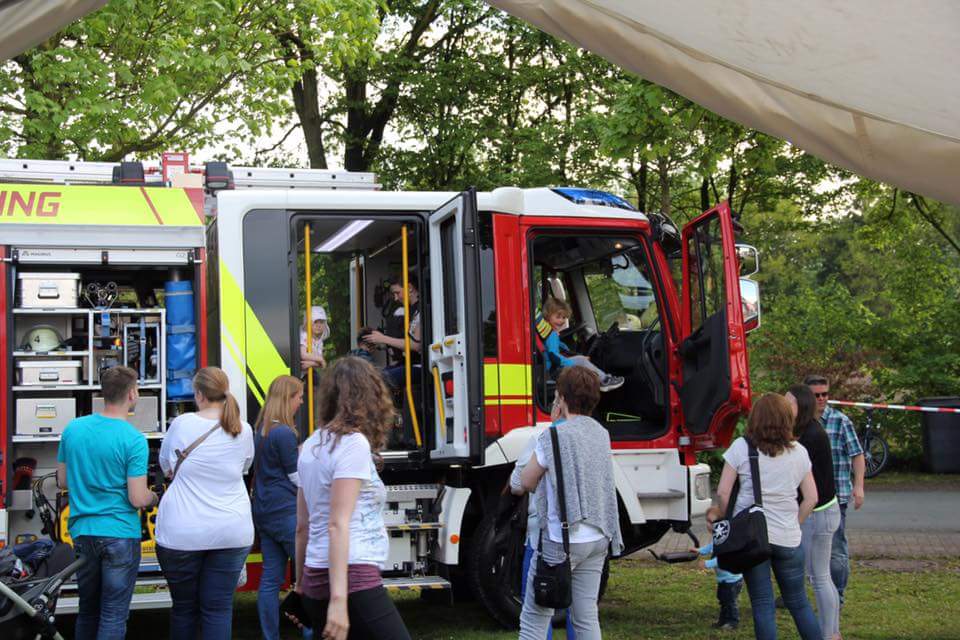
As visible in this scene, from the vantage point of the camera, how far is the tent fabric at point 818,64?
1498mm

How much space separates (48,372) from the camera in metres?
7.25

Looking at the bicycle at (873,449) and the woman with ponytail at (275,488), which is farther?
the bicycle at (873,449)

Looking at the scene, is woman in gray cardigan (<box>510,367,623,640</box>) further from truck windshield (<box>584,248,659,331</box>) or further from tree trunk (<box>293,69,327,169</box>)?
tree trunk (<box>293,69,327,169</box>)

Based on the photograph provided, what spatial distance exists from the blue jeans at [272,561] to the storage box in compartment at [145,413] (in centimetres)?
110

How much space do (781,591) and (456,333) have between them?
2683mm

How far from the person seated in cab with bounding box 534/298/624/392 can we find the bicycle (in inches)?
398

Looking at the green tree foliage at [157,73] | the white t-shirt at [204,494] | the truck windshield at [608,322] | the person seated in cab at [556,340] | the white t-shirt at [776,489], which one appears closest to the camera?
the white t-shirt at [204,494]

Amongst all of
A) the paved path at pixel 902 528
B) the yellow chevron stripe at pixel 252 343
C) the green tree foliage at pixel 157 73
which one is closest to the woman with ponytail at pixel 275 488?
the yellow chevron stripe at pixel 252 343

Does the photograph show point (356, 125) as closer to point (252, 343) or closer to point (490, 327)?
point (490, 327)

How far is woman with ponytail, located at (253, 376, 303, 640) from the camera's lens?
21.9 feet

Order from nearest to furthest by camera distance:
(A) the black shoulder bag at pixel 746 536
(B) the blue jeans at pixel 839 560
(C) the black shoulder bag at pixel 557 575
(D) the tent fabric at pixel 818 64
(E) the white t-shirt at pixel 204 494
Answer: (D) the tent fabric at pixel 818 64 → (C) the black shoulder bag at pixel 557 575 → (E) the white t-shirt at pixel 204 494 → (A) the black shoulder bag at pixel 746 536 → (B) the blue jeans at pixel 839 560

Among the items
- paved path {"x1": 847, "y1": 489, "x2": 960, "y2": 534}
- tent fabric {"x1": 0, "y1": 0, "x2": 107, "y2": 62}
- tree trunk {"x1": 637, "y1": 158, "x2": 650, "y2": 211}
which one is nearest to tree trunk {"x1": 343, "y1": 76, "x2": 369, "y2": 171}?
tree trunk {"x1": 637, "y1": 158, "x2": 650, "y2": 211}

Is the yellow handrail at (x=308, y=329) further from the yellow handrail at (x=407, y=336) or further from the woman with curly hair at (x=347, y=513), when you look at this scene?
the woman with curly hair at (x=347, y=513)

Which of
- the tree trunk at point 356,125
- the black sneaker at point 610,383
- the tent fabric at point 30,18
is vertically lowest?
the black sneaker at point 610,383
